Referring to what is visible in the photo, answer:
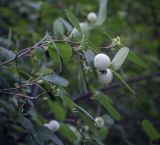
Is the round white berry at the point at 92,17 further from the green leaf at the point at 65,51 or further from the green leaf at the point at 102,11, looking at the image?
the green leaf at the point at 65,51

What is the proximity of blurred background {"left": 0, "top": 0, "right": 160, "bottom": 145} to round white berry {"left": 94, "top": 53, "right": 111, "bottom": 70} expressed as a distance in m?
0.72

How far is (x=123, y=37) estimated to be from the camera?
8.26 feet

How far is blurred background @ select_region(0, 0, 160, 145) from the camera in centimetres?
194

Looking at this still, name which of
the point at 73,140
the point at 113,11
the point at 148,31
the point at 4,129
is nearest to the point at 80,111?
the point at 73,140

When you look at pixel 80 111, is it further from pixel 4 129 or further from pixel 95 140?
pixel 4 129

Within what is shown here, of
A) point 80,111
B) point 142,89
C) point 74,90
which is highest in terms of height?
point 80,111

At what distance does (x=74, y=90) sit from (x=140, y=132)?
18.0 inches

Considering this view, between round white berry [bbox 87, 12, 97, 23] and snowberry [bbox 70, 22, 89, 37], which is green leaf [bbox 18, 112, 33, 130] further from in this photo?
round white berry [bbox 87, 12, 97, 23]

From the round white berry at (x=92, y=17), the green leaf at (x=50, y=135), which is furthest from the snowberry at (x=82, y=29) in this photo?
the green leaf at (x=50, y=135)

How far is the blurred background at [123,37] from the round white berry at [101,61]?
716 mm

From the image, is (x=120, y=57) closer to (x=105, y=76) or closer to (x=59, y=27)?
(x=105, y=76)

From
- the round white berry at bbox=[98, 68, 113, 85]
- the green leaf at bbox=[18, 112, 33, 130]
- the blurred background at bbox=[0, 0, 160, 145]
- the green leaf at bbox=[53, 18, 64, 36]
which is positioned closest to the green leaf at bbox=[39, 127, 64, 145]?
the green leaf at bbox=[18, 112, 33, 130]

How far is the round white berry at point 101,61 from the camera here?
1029mm

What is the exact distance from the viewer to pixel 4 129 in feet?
5.43
